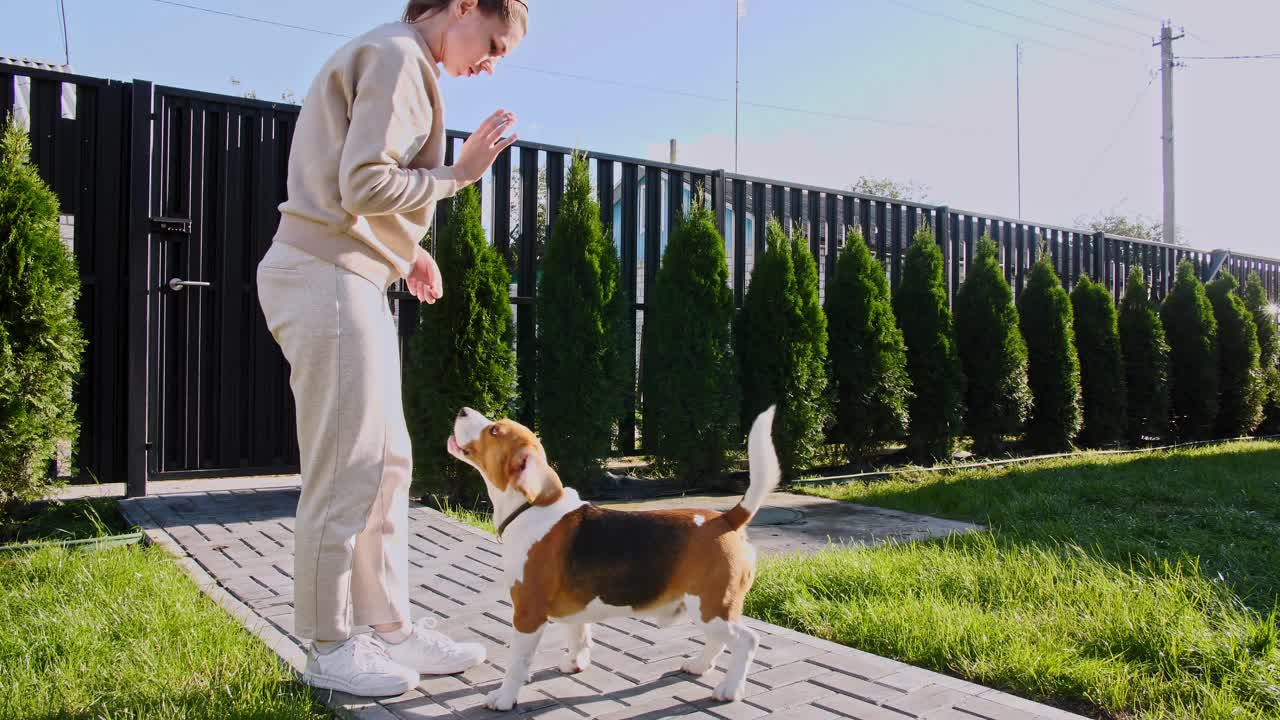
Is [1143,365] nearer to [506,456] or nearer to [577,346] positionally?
[577,346]

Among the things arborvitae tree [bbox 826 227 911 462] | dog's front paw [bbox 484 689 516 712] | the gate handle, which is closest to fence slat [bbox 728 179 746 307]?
arborvitae tree [bbox 826 227 911 462]

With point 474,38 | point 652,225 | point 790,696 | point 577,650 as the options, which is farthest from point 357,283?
point 652,225

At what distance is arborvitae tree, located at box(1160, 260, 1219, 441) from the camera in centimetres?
1173

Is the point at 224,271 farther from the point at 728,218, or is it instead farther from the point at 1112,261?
the point at 1112,261

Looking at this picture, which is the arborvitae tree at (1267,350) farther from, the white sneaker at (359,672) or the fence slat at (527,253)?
the white sneaker at (359,672)

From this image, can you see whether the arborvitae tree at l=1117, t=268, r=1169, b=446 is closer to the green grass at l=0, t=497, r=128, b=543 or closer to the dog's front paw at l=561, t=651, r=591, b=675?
the dog's front paw at l=561, t=651, r=591, b=675

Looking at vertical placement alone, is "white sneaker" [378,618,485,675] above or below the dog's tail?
below

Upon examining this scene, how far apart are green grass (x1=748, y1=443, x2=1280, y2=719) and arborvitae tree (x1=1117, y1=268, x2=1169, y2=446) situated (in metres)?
5.27

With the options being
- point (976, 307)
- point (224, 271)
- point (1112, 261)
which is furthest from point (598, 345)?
point (1112, 261)

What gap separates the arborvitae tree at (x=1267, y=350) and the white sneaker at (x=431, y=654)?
45.2 feet

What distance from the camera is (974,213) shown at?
35.9 feet

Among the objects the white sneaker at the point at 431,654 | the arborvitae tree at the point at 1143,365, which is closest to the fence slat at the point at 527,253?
the white sneaker at the point at 431,654

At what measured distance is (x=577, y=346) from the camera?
6.77 metres

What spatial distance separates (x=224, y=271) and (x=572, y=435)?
2778 mm
